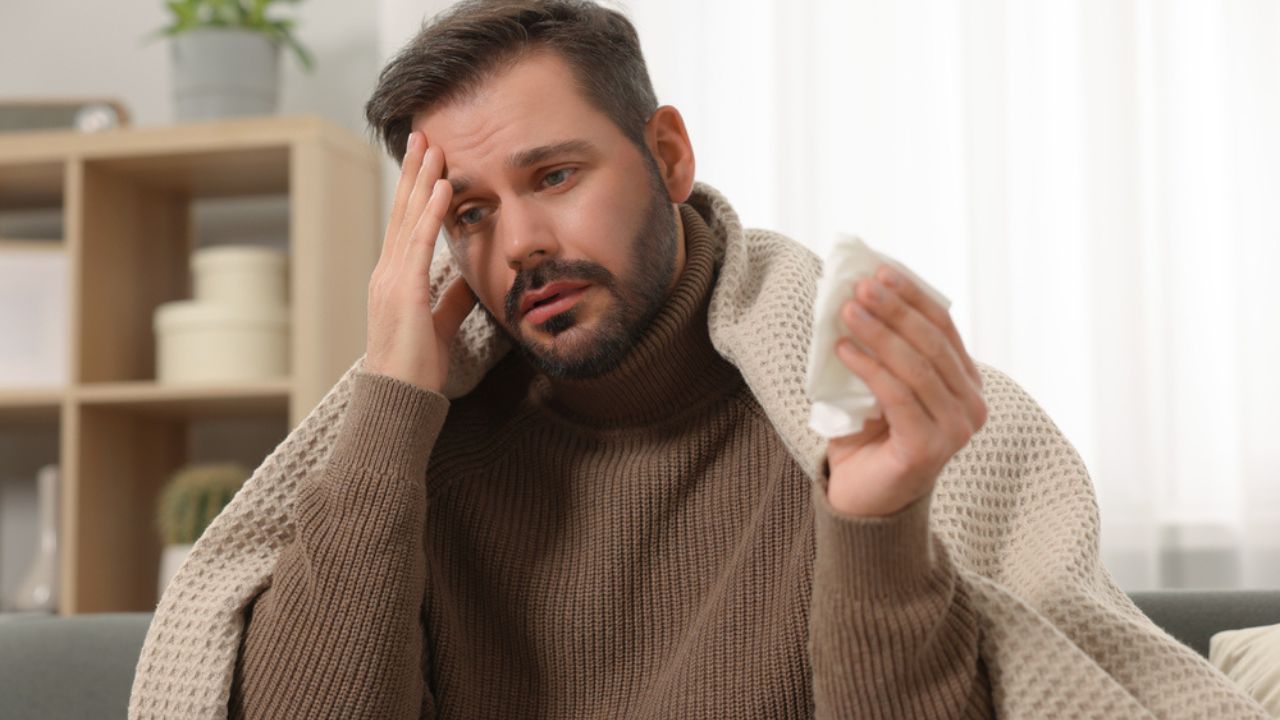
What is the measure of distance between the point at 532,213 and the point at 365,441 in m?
0.23

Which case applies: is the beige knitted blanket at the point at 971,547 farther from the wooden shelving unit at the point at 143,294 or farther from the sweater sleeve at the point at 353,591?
the wooden shelving unit at the point at 143,294

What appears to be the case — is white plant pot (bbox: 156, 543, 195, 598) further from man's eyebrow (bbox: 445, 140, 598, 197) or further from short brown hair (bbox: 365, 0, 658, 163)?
man's eyebrow (bbox: 445, 140, 598, 197)

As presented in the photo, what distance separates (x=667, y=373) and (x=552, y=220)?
16 cm

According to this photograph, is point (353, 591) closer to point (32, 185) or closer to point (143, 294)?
point (143, 294)

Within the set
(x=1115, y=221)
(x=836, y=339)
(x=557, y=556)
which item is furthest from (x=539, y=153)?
(x=1115, y=221)

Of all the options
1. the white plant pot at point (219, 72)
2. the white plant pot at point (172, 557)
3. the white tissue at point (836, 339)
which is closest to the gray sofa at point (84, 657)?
the white tissue at point (836, 339)

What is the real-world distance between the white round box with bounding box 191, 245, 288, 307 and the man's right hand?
1.05 m

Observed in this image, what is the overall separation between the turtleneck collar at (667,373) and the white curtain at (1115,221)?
913 mm

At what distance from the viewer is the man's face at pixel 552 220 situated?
1127 millimetres

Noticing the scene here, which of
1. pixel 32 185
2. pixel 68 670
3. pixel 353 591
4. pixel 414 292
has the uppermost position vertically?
pixel 32 185

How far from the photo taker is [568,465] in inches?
47.8

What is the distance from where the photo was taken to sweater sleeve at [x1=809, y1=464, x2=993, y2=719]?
2.68ft

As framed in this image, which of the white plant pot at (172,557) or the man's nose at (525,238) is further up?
the man's nose at (525,238)

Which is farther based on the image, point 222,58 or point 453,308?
point 222,58
